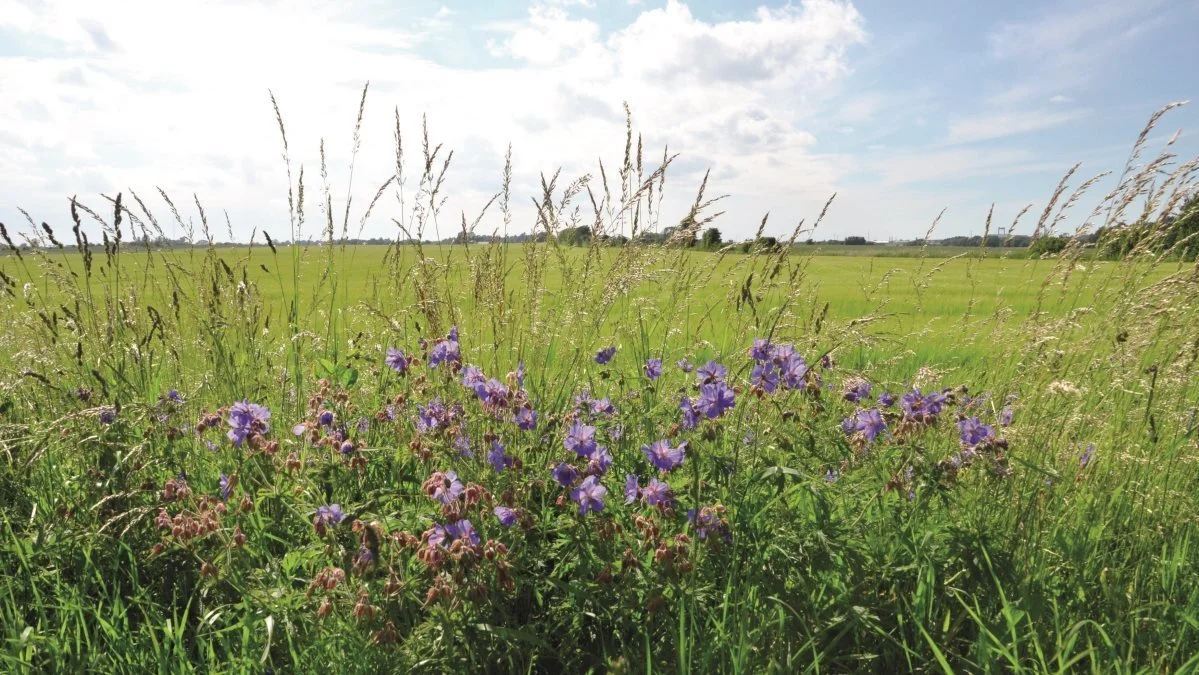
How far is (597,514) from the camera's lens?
6.27 ft

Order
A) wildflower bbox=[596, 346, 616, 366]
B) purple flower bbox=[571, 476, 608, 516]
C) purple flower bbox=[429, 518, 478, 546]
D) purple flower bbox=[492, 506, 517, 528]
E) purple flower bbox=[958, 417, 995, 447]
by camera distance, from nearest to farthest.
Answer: purple flower bbox=[429, 518, 478, 546]
purple flower bbox=[492, 506, 517, 528]
purple flower bbox=[571, 476, 608, 516]
purple flower bbox=[958, 417, 995, 447]
wildflower bbox=[596, 346, 616, 366]

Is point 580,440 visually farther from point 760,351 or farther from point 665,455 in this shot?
point 760,351

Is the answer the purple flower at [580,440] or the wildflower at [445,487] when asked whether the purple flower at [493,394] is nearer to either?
the purple flower at [580,440]

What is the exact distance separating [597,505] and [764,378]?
2.35 ft

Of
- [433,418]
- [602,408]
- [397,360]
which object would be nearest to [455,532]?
[433,418]

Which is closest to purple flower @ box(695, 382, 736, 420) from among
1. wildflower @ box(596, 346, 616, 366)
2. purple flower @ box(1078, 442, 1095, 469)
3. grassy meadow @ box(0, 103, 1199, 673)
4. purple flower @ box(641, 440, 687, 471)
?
grassy meadow @ box(0, 103, 1199, 673)

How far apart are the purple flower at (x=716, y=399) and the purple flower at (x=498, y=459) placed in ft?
1.85

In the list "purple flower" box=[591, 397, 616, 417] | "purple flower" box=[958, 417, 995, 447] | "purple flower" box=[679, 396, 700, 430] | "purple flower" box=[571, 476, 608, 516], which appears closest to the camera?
"purple flower" box=[571, 476, 608, 516]

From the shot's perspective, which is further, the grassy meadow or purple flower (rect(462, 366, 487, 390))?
purple flower (rect(462, 366, 487, 390))

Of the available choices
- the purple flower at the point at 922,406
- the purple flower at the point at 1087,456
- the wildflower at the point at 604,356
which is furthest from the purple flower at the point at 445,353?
the purple flower at the point at 1087,456

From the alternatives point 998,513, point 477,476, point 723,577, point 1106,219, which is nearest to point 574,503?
point 477,476

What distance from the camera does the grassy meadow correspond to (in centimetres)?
163

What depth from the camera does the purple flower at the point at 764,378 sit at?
2146 mm

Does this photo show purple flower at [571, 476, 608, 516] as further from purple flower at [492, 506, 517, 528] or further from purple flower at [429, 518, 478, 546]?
purple flower at [429, 518, 478, 546]
